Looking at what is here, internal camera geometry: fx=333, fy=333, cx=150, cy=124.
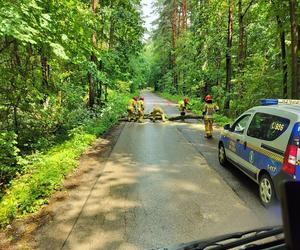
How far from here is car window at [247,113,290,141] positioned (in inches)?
246

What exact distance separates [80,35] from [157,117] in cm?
1087

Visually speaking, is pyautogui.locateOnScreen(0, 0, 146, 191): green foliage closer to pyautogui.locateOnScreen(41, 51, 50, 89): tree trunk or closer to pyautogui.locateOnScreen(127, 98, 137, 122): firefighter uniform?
pyautogui.locateOnScreen(41, 51, 50, 89): tree trunk

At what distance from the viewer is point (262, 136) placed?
22.8 ft

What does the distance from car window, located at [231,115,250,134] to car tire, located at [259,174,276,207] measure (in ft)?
5.85

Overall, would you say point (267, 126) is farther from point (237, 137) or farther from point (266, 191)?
point (237, 137)

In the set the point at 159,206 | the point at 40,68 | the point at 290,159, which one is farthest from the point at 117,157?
the point at 290,159

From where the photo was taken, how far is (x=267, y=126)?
6.86 m

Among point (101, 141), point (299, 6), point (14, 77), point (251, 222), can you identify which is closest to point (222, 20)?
point (299, 6)

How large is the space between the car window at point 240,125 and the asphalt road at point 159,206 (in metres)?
1.23

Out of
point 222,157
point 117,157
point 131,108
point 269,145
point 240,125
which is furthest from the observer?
point 131,108

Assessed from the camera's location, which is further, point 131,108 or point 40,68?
point 131,108

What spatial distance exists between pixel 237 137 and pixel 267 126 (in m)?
1.63

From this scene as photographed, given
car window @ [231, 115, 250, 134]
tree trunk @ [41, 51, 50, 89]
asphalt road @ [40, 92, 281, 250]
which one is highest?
tree trunk @ [41, 51, 50, 89]

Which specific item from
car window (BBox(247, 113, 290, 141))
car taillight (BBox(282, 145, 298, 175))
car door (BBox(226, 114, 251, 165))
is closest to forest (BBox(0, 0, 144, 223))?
car door (BBox(226, 114, 251, 165))
